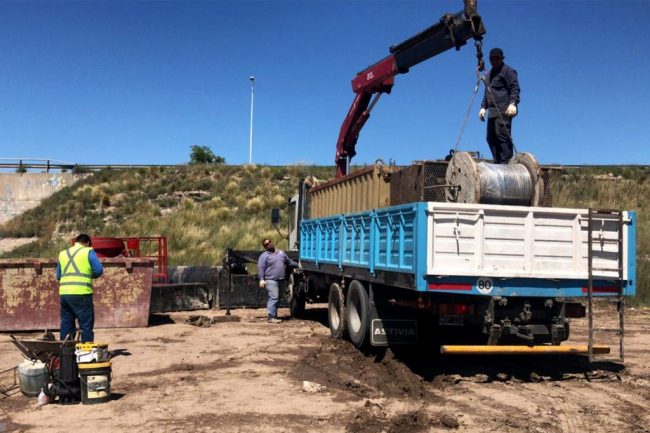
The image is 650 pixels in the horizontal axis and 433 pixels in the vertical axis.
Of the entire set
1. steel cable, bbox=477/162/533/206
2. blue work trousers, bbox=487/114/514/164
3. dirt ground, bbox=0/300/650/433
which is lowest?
dirt ground, bbox=0/300/650/433

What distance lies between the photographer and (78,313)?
795 centimetres

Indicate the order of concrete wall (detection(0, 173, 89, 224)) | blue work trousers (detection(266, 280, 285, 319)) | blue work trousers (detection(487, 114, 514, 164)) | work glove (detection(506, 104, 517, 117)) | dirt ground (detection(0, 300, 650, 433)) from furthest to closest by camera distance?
concrete wall (detection(0, 173, 89, 224)) → blue work trousers (detection(266, 280, 285, 319)) → blue work trousers (detection(487, 114, 514, 164)) → work glove (detection(506, 104, 517, 117)) → dirt ground (detection(0, 300, 650, 433))

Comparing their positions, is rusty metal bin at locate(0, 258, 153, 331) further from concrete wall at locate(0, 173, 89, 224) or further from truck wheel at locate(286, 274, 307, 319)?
concrete wall at locate(0, 173, 89, 224)

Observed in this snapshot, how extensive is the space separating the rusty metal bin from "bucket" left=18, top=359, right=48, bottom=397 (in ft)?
16.5

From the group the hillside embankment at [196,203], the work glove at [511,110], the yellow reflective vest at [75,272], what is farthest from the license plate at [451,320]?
the hillside embankment at [196,203]

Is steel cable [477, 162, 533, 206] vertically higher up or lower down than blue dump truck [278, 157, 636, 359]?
higher up

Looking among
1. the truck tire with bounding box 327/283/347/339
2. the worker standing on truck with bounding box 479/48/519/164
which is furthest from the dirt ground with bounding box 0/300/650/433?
the worker standing on truck with bounding box 479/48/519/164

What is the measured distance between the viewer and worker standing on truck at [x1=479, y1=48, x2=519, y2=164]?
30.3 feet

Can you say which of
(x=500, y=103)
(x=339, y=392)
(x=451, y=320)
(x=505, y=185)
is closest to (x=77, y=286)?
(x=339, y=392)

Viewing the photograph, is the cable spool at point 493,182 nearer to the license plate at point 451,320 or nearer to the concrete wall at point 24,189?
the license plate at point 451,320

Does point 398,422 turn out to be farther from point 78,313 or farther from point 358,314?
point 78,313

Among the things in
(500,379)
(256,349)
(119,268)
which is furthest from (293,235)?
(500,379)

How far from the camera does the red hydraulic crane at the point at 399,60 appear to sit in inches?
375

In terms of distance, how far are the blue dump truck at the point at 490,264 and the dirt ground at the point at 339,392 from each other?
1.74ft
